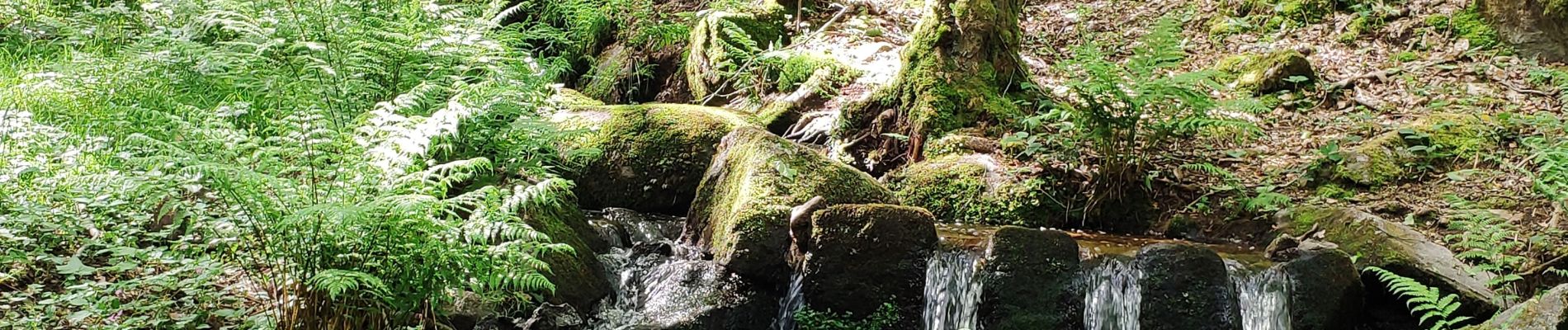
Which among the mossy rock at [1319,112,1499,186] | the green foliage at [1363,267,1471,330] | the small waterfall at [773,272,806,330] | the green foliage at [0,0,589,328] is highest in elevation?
the green foliage at [0,0,589,328]

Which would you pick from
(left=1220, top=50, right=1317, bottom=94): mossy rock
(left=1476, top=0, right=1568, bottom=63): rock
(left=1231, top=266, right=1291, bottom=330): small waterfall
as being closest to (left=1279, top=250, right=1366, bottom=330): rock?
(left=1231, top=266, right=1291, bottom=330): small waterfall

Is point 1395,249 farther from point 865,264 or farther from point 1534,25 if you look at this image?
point 1534,25

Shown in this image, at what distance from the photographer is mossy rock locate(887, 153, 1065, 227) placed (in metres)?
5.55

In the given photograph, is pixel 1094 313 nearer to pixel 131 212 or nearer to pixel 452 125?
pixel 452 125

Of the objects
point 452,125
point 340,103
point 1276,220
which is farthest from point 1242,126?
point 340,103

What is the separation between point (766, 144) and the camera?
18.3 ft

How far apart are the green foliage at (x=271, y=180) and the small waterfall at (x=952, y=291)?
1.73m

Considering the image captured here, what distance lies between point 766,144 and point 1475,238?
3.32m

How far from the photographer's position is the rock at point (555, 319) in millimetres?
4473

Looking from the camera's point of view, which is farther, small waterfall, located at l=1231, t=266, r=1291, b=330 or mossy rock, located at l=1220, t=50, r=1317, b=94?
mossy rock, located at l=1220, t=50, r=1317, b=94

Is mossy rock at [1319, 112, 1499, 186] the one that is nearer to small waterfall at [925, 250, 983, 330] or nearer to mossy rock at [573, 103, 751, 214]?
small waterfall at [925, 250, 983, 330]

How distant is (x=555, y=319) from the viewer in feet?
15.0

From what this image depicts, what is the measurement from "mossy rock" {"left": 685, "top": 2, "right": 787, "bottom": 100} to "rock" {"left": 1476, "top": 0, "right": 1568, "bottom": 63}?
17.1ft

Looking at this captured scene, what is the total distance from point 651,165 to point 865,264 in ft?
6.62
